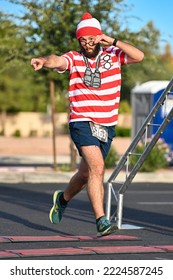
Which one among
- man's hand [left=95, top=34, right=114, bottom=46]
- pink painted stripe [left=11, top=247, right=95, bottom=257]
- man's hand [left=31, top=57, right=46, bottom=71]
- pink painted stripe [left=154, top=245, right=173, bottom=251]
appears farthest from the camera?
man's hand [left=95, top=34, right=114, bottom=46]

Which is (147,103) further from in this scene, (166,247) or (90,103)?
(166,247)

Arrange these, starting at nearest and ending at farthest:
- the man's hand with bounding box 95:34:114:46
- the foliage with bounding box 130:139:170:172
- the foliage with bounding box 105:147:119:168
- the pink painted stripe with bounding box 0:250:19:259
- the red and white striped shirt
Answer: the pink painted stripe with bounding box 0:250:19:259
the man's hand with bounding box 95:34:114:46
the red and white striped shirt
the foliage with bounding box 130:139:170:172
the foliage with bounding box 105:147:119:168

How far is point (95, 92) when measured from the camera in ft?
33.1

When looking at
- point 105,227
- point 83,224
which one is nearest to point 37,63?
point 105,227

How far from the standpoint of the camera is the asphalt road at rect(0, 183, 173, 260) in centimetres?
923

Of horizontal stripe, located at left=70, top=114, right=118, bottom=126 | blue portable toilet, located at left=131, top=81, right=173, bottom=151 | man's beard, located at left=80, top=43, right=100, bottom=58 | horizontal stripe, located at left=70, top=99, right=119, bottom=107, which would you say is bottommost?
blue portable toilet, located at left=131, top=81, right=173, bottom=151

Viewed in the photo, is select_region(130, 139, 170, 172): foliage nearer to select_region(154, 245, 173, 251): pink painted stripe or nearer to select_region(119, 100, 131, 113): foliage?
select_region(154, 245, 173, 251): pink painted stripe

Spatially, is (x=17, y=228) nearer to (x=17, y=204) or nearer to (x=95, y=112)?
(x=95, y=112)

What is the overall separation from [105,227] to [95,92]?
133 cm

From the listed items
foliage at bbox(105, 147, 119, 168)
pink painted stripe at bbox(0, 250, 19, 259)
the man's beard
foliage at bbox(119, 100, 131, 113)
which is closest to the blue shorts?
the man's beard

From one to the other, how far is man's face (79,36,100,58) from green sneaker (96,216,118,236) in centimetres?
162

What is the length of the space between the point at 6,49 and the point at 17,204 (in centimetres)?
899

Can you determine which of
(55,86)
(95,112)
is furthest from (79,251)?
(55,86)

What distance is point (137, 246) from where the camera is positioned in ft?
32.0
